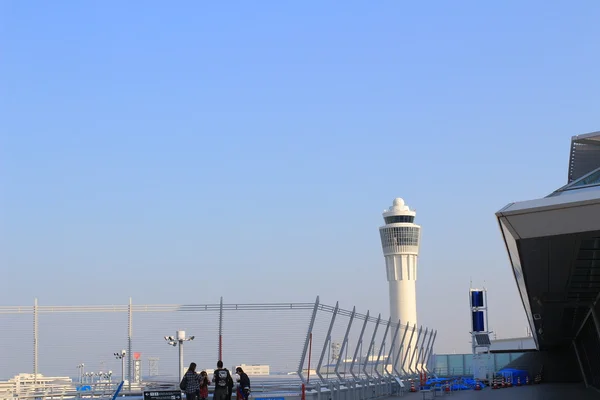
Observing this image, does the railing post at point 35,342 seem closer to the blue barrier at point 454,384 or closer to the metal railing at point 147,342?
the metal railing at point 147,342

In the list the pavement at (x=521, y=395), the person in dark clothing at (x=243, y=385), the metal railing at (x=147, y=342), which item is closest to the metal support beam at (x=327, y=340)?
the metal railing at (x=147, y=342)

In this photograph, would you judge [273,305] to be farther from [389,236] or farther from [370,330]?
[389,236]

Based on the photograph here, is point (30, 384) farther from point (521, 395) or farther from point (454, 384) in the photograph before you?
point (454, 384)

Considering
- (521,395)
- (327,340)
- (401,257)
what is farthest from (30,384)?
(401,257)

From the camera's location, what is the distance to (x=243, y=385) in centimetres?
1543

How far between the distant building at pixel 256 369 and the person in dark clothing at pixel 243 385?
2.08 feet

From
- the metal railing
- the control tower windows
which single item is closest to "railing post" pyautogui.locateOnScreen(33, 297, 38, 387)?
the metal railing

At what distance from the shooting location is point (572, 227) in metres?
9.75

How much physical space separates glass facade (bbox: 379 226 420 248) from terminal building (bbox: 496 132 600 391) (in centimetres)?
5264

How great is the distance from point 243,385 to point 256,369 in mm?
1408

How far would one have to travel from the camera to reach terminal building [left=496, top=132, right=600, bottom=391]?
965 cm

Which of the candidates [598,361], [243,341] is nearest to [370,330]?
[243,341]

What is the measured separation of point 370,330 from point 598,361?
37.1ft

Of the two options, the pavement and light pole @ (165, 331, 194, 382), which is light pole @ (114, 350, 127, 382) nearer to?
light pole @ (165, 331, 194, 382)
